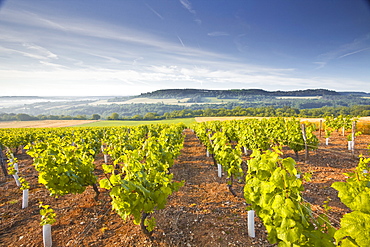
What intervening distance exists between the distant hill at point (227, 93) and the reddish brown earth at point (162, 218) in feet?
422

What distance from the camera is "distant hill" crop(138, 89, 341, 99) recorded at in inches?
4649

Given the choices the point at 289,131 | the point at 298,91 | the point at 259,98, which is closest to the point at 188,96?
the point at 259,98

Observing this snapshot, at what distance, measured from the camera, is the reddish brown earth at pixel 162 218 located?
429 cm

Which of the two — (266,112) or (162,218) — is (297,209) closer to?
(162,218)

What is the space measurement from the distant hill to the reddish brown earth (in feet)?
422

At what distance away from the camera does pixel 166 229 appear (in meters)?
4.68

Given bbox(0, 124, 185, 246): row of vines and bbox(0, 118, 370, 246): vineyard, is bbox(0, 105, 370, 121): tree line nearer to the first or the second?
bbox(0, 118, 370, 246): vineyard

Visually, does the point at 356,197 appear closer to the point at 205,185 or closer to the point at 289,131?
the point at 205,185

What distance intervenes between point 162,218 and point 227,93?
146498 mm

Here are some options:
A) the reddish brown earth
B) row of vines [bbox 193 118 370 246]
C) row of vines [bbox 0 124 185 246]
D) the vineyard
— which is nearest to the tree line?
the reddish brown earth

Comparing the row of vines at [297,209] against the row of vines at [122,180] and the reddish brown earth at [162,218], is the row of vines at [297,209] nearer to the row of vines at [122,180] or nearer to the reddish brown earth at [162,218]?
the reddish brown earth at [162,218]

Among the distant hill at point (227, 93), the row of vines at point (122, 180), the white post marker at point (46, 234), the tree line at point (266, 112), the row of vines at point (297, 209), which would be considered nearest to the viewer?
the row of vines at point (297, 209)

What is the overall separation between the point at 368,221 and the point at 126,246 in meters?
4.20

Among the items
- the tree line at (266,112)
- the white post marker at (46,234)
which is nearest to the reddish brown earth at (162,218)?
the white post marker at (46,234)
